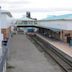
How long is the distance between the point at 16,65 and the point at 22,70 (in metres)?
1.86

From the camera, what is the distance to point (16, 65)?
1852cm

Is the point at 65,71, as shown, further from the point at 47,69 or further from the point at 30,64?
the point at 30,64

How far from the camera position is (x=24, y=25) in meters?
77.1

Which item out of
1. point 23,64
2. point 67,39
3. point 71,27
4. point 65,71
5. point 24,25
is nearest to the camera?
point 65,71

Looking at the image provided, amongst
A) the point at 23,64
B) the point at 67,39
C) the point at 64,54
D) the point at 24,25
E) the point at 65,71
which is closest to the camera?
the point at 65,71

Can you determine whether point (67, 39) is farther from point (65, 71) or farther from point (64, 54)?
point (65, 71)

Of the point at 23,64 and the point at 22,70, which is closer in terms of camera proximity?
the point at 22,70

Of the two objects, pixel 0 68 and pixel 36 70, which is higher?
pixel 0 68

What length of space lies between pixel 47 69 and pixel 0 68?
571 cm

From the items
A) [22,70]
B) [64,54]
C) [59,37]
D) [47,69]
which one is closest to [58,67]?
[47,69]

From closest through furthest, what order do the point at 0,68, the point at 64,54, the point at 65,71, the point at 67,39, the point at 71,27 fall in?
the point at 0,68 < the point at 65,71 < the point at 64,54 < the point at 71,27 < the point at 67,39

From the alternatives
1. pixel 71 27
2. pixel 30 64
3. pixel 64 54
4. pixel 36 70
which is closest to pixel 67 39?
pixel 71 27

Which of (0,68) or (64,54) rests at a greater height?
(0,68)

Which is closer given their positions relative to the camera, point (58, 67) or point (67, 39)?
point (58, 67)
